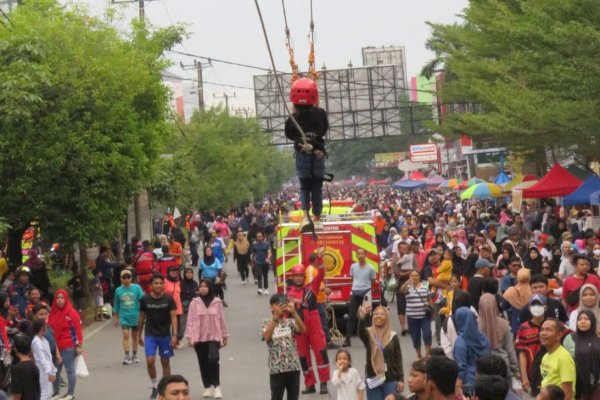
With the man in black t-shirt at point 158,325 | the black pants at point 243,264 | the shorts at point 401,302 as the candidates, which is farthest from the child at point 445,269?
the black pants at point 243,264

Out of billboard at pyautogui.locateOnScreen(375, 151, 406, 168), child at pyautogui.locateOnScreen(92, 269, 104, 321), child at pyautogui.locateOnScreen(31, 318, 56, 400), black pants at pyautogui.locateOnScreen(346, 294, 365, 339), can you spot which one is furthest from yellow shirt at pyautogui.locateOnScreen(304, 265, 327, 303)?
billboard at pyautogui.locateOnScreen(375, 151, 406, 168)

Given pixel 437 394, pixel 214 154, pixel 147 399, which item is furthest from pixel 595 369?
pixel 214 154

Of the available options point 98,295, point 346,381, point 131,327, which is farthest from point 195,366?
point 98,295

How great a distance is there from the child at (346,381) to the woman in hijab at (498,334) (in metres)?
1.46

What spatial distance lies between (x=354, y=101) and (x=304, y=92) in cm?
5477

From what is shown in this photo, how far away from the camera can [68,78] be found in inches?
1016

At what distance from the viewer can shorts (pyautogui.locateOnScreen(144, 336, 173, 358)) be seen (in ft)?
54.0

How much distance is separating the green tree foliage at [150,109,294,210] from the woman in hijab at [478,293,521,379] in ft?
99.0

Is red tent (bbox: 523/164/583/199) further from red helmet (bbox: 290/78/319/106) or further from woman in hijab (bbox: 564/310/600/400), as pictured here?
red helmet (bbox: 290/78/319/106)

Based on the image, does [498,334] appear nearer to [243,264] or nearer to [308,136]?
[308,136]

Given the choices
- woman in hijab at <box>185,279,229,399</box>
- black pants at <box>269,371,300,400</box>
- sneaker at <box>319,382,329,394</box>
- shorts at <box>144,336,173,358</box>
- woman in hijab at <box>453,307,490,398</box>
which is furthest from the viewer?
shorts at <box>144,336,173,358</box>

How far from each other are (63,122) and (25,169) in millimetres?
1275

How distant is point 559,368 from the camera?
35.6 ft

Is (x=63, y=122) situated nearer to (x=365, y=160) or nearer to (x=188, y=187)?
(x=188, y=187)
